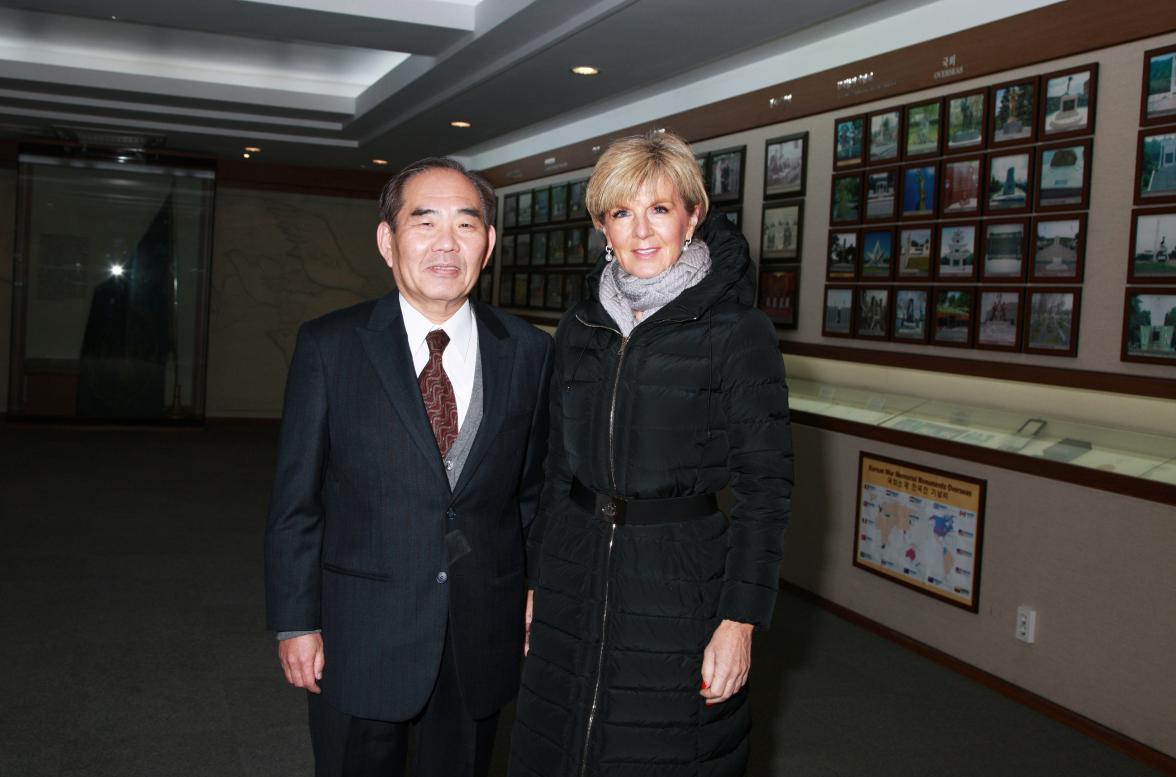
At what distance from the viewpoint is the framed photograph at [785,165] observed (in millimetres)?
6582

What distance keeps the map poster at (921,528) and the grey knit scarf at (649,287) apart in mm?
3324

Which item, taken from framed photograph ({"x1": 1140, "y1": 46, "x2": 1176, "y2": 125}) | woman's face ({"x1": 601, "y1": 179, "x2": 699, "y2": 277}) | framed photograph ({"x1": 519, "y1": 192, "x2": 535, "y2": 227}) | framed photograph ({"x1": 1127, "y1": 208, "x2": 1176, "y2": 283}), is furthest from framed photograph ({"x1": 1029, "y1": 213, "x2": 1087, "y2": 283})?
framed photograph ({"x1": 519, "y1": 192, "x2": 535, "y2": 227})

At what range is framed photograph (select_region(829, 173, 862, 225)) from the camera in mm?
6113

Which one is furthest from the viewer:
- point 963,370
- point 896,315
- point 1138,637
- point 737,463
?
point 896,315

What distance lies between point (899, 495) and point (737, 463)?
374cm

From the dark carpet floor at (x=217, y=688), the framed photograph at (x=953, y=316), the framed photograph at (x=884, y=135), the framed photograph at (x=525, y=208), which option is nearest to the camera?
the dark carpet floor at (x=217, y=688)

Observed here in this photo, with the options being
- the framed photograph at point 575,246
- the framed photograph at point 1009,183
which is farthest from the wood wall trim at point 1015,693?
the framed photograph at point 575,246

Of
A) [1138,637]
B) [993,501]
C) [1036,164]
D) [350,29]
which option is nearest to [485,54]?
[350,29]

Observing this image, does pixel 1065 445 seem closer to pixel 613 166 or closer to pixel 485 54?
pixel 613 166

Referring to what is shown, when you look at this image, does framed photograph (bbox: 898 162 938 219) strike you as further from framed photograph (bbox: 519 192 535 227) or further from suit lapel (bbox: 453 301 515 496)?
framed photograph (bbox: 519 192 535 227)

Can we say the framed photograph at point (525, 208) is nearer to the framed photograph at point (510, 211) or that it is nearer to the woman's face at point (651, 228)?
the framed photograph at point (510, 211)

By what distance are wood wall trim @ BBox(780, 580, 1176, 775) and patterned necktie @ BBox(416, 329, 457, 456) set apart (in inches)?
135

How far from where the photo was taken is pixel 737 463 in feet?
7.16

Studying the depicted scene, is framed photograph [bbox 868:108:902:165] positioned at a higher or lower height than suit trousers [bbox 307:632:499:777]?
higher
